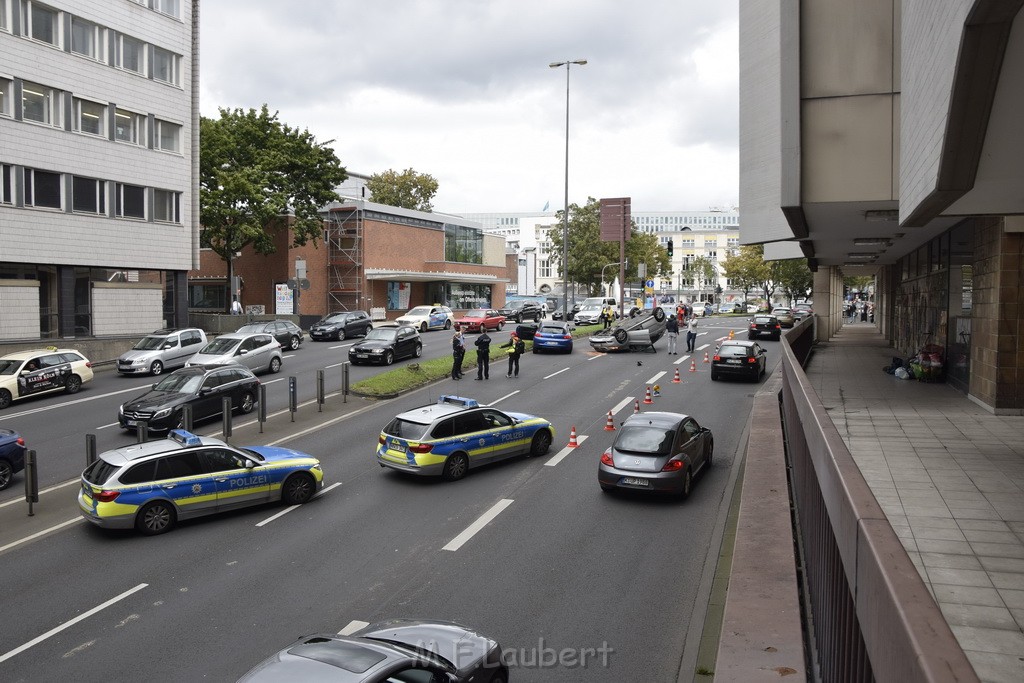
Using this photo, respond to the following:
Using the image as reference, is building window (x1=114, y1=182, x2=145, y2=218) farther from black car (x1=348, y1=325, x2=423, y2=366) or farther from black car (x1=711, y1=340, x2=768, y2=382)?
black car (x1=711, y1=340, x2=768, y2=382)

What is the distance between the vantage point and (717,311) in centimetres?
8506

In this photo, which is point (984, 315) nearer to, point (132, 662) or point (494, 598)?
point (494, 598)

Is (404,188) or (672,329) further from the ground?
(404,188)

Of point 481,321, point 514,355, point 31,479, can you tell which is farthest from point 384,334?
point 31,479

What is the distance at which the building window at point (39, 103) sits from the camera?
30.3 m

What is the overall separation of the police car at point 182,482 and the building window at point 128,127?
1000 inches

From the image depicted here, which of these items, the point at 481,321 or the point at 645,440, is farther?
the point at 481,321

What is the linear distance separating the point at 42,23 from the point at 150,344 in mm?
13485

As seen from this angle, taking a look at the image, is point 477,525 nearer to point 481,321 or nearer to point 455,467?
point 455,467

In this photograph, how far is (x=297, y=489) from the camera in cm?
1409

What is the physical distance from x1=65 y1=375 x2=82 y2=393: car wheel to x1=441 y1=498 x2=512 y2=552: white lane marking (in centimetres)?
1769

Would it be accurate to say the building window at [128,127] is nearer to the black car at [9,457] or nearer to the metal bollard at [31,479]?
the black car at [9,457]

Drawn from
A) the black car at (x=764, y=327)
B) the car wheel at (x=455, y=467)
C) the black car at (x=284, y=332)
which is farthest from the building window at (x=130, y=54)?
the black car at (x=764, y=327)

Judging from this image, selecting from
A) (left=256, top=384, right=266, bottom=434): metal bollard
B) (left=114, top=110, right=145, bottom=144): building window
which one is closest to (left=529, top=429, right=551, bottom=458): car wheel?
(left=256, top=384, right=266, bottom=434): metal bollard
